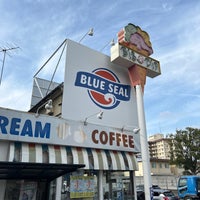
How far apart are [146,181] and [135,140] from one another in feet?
7.28

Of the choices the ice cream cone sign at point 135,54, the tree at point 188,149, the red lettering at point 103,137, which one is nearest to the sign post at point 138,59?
the ice cream cone sign at point 135,54

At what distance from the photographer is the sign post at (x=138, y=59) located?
40.9 ft

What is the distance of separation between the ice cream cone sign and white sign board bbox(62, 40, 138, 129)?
0.65 metres

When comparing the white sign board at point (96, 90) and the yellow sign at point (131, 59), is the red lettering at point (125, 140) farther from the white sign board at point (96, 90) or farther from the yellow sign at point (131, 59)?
the yellow sign at point (131, 59)

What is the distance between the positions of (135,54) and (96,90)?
3754 mm

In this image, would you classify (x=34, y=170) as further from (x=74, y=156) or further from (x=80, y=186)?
(x=80, y=186)

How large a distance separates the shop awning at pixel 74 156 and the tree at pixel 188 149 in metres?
27.8

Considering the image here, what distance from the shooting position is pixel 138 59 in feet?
44.6

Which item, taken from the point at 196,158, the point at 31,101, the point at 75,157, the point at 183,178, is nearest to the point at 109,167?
the point at 75,157

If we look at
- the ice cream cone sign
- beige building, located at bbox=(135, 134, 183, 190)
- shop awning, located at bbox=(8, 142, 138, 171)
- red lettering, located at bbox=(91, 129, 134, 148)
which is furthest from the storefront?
the ice cream cone sign

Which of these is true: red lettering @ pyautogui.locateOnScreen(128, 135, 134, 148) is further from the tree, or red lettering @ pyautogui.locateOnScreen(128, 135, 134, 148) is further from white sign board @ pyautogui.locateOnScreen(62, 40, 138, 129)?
the tree

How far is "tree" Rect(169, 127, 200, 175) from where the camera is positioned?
35406 mm

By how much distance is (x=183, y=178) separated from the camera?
18.8 meters

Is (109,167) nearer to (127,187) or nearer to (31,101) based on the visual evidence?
(127,187)
